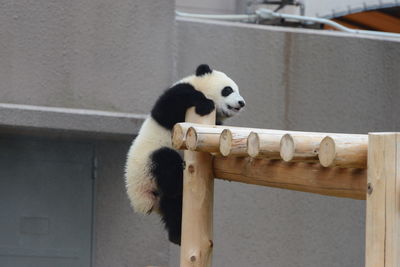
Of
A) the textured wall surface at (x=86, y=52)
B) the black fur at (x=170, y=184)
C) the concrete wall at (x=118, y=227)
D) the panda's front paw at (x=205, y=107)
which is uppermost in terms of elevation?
the textured wall surface at (x=86, y=52)

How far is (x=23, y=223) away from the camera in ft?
18.5

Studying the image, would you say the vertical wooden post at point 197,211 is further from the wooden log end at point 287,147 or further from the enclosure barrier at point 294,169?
the wooden log end at point 287,147

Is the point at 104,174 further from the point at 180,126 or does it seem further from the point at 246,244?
the point at 180,126

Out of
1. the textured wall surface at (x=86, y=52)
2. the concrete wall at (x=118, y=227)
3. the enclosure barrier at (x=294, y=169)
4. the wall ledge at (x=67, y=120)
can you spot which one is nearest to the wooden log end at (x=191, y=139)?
the enclosure barrier at (x=294, y=169)

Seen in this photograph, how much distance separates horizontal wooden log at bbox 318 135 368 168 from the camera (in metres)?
2.77

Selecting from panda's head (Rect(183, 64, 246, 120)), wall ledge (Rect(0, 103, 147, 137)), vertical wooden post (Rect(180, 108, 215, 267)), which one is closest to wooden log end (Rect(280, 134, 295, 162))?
vertical wooden post (Rect(180, 108, 215, 267))

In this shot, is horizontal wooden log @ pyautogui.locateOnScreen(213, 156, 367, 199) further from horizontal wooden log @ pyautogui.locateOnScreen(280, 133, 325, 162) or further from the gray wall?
the gray wall

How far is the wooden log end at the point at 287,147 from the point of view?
2963 mm

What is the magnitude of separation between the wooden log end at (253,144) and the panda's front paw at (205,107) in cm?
78

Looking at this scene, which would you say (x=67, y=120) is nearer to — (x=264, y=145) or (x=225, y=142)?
(x=225, y=142)

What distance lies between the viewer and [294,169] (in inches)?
129

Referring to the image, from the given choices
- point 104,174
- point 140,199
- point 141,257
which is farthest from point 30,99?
point 140,199

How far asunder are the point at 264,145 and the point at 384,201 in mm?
622

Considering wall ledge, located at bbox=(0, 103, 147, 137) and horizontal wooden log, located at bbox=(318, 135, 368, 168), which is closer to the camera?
horizontal wooden log, located at bbox=(318, 135, 368, 168)
